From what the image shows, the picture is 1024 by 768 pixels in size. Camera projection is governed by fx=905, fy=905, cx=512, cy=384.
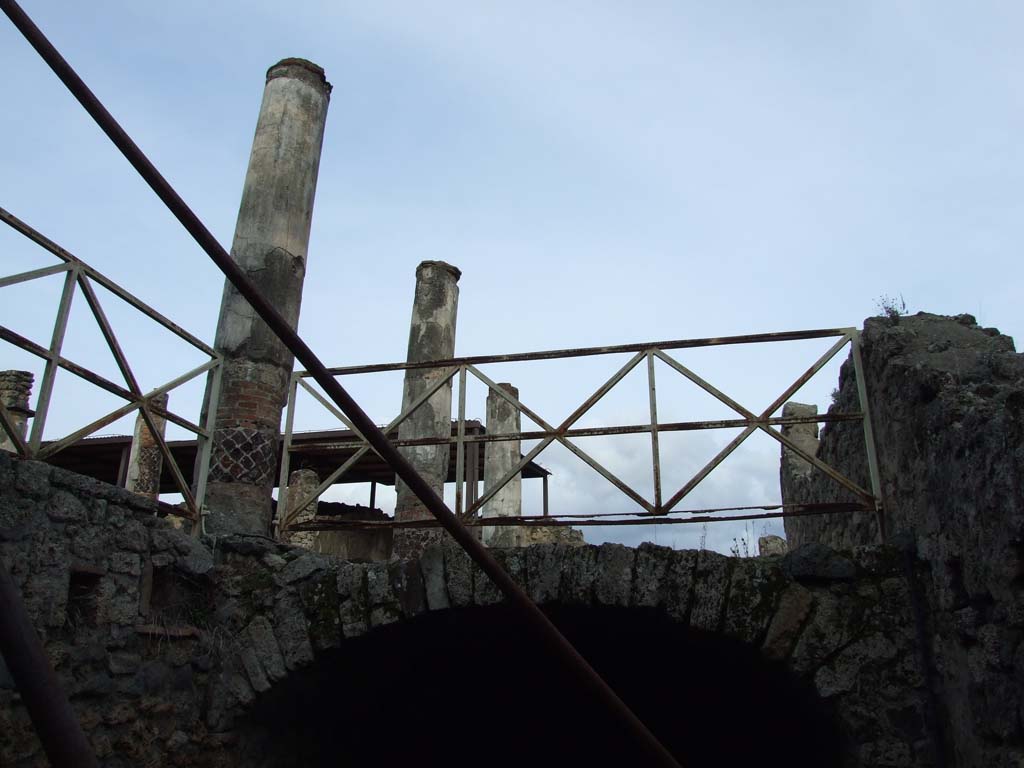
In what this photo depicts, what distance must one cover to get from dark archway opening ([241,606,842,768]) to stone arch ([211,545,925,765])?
142mm

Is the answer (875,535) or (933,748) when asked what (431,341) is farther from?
(933,748)

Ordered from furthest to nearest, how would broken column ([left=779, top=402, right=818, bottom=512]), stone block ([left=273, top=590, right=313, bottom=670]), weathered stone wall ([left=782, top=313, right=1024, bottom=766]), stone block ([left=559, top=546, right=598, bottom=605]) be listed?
broken column ([left=779, top=402, right=818, bottom=512]) → stone block ([left=273, top=590, right=313, bottom=670]) → stone block ([left=559, top=546, right=598, bottom=605]) → weathered stone wall ([left=782, top=313, right=1024, bottom=766])

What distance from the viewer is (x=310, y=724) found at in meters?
5.62

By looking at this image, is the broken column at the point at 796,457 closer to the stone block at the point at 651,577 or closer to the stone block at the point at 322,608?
the stone block at the point at 651,577

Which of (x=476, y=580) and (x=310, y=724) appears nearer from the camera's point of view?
(x=476, y=580)

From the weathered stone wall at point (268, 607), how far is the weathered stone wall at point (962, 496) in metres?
0.32

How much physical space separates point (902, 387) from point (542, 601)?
2148mm

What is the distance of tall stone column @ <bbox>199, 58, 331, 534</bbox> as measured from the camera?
5.95m

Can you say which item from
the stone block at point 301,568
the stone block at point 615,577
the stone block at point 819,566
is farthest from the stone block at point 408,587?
the stone block at point 819,566

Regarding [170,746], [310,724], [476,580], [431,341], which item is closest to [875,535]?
[476,580]

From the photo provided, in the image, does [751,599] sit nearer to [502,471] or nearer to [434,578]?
[434,578]

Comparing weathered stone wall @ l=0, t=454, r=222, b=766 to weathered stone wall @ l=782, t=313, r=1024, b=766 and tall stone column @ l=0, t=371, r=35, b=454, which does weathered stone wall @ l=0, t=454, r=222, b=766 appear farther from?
tall stone column @ l=0, t=371, r=35, b=454

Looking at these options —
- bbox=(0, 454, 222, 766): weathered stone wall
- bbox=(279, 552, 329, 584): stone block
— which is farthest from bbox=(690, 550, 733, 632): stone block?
bbox=(0, 454, 222, 766): weathered stone wall

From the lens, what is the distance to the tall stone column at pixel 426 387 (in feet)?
36.9
